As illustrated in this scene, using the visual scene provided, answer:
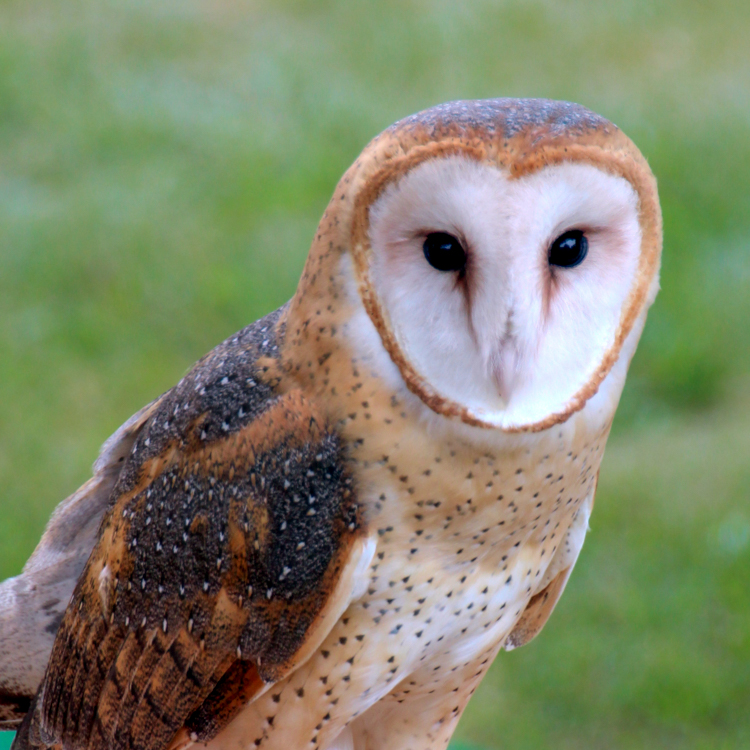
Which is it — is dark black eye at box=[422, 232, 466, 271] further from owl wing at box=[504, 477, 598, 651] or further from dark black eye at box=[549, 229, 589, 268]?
owl wing at box=[504, 477, 598, 651]

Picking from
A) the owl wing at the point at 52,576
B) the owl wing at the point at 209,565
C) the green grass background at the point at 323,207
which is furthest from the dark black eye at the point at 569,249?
the green grass background at the point at 323,207

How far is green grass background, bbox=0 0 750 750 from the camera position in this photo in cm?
248

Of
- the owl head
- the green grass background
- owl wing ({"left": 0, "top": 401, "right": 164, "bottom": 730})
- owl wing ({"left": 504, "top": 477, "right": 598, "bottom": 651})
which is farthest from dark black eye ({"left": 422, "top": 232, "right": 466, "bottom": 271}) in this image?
the green grass background

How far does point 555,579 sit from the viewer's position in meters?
1.30

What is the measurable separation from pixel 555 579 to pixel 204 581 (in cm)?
46

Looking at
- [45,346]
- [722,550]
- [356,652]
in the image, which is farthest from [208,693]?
[45,346]

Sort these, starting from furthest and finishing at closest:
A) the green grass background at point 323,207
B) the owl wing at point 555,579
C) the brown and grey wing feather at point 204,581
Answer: the green grass background at point 323,207
the owl wing at point 555,579
the brown and grey wing feather at point 204,581

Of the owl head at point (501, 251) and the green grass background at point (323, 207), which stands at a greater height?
the green grass background at point (323, 207)

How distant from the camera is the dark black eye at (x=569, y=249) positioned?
2.92 feet

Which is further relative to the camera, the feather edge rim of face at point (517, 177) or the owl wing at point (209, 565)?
the owl wing at point (209, 565)

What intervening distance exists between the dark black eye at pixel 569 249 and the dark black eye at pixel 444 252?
8 centimetres

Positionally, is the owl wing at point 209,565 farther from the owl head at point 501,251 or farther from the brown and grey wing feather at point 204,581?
the owl head at point 501,251

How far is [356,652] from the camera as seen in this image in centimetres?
106

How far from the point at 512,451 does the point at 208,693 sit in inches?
16.8
